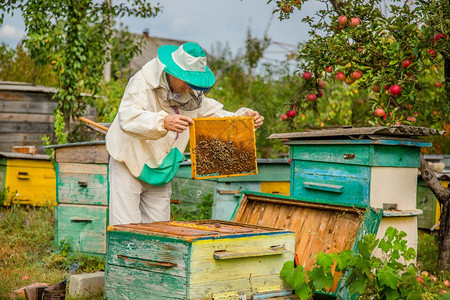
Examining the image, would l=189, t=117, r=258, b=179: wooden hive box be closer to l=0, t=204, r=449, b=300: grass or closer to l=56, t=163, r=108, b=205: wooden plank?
l=0, t=204, r=449, b=300: grass

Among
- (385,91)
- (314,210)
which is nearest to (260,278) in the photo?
(314,210)

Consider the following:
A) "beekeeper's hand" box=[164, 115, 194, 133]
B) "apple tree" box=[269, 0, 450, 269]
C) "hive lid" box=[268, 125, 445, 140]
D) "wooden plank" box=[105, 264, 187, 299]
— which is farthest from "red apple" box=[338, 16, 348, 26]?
"wooden plank" box=[105, 264, 187, 299]

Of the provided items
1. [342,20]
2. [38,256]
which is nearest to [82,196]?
[38,256]

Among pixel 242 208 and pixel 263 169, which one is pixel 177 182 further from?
pixel 242 208

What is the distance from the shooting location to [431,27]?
3887mm

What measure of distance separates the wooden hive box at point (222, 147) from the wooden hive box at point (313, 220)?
45cm

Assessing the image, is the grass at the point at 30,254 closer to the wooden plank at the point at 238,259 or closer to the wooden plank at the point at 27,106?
the wooden plank at the point at 238,259

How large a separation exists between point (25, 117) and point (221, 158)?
5317mm

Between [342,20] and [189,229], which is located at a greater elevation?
[342,20]

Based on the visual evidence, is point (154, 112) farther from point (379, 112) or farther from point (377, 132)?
point (379, 112)

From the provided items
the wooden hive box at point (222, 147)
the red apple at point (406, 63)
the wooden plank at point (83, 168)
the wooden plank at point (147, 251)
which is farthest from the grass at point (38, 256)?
the red apple at point (406, 63)

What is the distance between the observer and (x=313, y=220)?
376 cm

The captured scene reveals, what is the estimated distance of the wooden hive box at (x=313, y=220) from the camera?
3.35 m

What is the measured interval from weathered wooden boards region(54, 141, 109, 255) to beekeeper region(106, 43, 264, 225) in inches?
39.2
